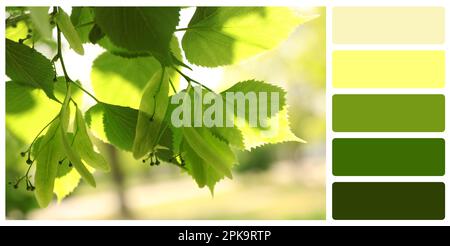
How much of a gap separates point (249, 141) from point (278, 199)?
8841mm

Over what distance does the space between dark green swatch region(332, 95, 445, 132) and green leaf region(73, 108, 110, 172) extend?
20.6 inches

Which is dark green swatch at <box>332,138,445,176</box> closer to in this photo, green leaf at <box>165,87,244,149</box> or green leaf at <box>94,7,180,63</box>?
green leaf at <box>165,87,244,149</box>

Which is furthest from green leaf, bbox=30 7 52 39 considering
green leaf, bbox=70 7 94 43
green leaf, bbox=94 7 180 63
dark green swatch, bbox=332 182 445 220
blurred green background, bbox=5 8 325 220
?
blurred green background, bbox=5 8 325 220

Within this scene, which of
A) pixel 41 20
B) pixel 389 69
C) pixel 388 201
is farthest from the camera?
pixel 389 69

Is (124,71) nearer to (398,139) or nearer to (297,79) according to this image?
(398,139)

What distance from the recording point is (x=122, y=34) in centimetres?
40

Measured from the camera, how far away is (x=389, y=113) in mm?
977

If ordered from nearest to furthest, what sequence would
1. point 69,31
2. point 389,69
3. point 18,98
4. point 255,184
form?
point 69,31, point 18,98, point 389,69, point 255,184

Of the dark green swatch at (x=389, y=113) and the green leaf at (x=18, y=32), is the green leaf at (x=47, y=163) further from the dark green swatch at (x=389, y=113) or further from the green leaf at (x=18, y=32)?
the dark green swatch at (x=389, y=113)

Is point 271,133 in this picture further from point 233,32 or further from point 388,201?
point 388,201

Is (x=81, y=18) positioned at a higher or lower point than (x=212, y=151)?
higher

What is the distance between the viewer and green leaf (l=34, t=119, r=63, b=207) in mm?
465

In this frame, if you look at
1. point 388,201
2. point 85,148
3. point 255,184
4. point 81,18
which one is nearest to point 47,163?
point 85,148

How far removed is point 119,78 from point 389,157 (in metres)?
0.52
